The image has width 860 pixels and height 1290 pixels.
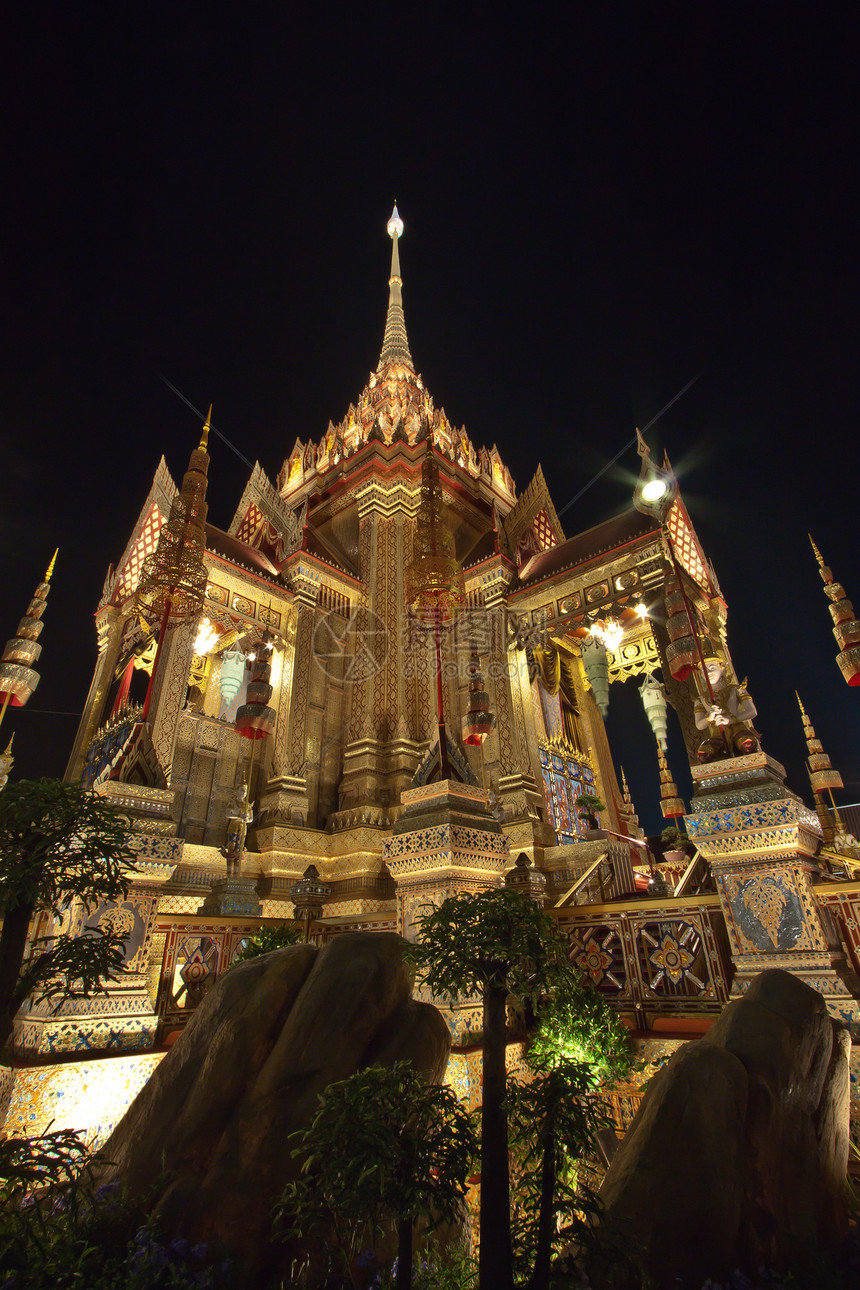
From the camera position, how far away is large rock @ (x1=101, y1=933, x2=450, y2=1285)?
227 centimetres

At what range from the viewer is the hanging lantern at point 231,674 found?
1438cm

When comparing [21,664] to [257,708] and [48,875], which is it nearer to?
[257,708]

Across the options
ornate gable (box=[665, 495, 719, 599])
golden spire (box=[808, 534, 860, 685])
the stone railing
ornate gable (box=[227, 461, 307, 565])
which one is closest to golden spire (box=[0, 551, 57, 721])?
ornate gable (box=[227, 461, 307, 565])

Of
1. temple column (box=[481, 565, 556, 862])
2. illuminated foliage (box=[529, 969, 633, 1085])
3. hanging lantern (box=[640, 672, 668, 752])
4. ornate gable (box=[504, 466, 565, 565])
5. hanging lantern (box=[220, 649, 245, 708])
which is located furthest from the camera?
hanging lantern (box=[640, 672, 668, 752])

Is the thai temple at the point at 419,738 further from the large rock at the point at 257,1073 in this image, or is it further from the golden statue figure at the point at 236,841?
the large rock at the point at 257,1073

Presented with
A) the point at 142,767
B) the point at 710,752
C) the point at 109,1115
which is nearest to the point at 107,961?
the point at 109,1115

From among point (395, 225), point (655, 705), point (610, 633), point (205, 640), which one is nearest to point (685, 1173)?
point (205, 640)

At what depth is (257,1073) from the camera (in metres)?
2.67

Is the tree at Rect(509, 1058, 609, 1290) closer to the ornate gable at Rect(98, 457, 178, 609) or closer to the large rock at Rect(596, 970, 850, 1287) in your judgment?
the large rock at Rect(596, 970, 850, 1287)

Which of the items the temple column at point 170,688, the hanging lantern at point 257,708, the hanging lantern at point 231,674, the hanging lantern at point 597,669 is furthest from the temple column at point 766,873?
the hanging lantern at point 231,674

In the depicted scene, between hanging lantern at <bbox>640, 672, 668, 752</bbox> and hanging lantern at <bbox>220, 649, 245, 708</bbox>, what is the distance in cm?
1128

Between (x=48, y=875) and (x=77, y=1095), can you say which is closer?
(x=48, y=875)

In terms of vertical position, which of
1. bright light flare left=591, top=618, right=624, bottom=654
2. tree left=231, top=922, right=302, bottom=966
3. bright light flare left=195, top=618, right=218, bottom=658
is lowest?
tree left=231, top=922, right=302, bottom=966

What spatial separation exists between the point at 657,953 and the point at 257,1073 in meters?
3.28
